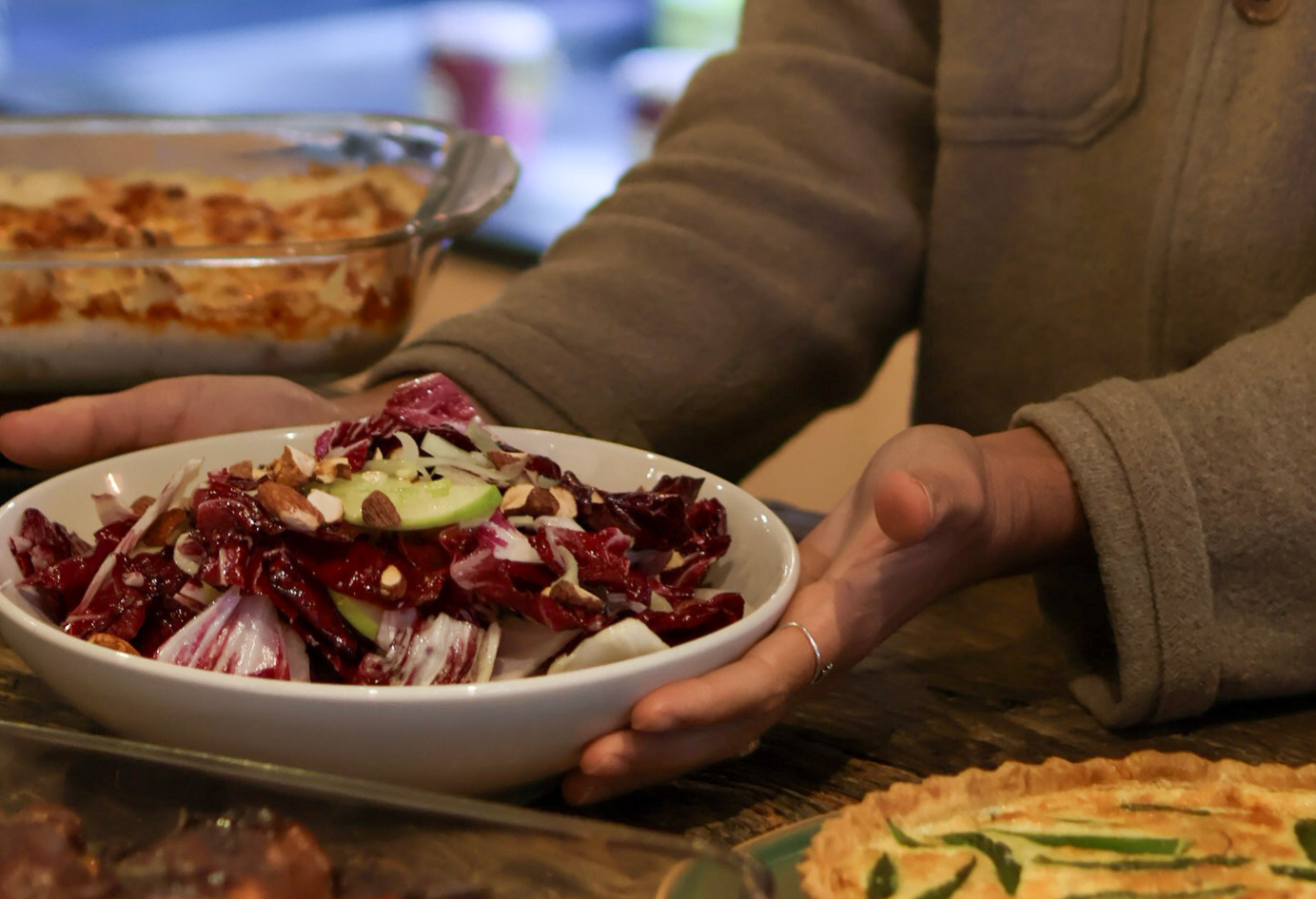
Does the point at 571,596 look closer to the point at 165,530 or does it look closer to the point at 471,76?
the point at 165,530

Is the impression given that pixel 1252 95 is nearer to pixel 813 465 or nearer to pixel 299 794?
pixel 299 794

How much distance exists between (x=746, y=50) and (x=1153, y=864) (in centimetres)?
106

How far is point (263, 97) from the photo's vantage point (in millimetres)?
3922

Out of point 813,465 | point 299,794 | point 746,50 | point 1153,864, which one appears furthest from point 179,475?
point 813,465

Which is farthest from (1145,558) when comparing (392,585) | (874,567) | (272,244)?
(272,244)

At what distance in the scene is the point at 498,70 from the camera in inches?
136

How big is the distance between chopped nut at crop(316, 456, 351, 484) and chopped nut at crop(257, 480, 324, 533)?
0.12ft

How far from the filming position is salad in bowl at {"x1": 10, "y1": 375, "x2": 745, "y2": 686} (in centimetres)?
76

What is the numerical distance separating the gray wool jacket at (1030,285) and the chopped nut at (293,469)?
0.35 metres

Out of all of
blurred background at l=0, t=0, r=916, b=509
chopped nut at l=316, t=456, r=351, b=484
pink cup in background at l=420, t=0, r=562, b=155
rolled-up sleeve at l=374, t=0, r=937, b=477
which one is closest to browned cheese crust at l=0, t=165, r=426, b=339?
rolled-up sleeve at l=374, t=0, r=937, b=477

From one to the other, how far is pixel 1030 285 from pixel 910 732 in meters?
0.64

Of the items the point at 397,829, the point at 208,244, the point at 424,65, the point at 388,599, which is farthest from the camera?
the point at 424,65

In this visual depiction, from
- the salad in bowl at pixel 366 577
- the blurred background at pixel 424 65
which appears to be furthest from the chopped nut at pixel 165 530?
the blurred background at pixel 424 65

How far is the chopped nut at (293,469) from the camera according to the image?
2.77ft
